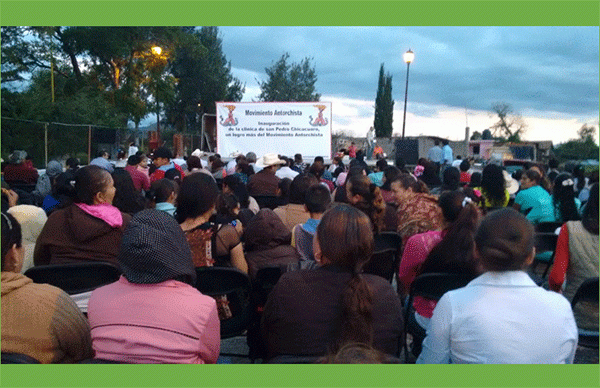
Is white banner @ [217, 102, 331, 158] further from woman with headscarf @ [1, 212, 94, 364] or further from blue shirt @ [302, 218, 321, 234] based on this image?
woman with headscarf @ [1, 212, 94, 364]

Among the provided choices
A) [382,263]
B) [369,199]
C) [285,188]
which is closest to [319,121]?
[285,188]

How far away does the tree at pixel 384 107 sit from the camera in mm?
60031

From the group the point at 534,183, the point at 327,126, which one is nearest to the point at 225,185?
the point at 534,183

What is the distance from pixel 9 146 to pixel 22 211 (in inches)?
600

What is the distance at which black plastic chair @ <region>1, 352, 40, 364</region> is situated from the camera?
2.00 metres

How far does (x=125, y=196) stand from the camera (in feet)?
17.2

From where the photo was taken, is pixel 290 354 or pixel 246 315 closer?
pixel 290 354

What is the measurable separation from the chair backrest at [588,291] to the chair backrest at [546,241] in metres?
1.78

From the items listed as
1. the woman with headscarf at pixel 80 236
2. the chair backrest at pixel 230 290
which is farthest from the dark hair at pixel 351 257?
the woman with headscarf at pixel 80 236

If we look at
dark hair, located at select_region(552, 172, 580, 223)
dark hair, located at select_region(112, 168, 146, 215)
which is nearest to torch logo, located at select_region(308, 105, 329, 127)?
dark hair, located at select_region(552, 172, 580, 223)

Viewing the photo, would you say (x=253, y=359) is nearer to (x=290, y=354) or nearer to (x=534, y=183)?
(x=290, y=354)

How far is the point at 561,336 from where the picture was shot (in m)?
2.08

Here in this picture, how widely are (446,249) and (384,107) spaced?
5974 cm

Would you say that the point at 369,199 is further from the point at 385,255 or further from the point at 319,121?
the point at 319,121
